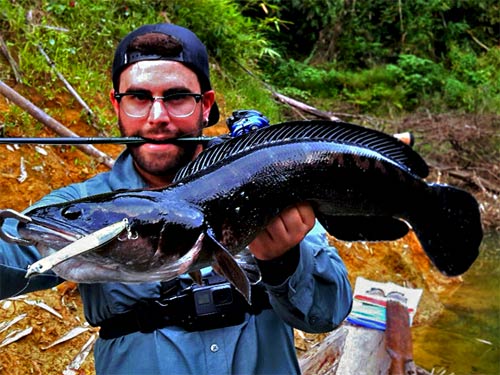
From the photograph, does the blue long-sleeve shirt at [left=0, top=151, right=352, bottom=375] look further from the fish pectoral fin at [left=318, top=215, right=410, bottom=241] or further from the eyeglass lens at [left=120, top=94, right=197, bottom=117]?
the eyeglass lens at [left=120, top=94, right=197, bottom=117]

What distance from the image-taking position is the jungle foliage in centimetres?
538

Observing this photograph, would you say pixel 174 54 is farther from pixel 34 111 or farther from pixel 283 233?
pixel 34 111

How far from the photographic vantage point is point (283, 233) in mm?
1824

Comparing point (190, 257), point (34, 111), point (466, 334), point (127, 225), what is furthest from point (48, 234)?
point (466, 334)

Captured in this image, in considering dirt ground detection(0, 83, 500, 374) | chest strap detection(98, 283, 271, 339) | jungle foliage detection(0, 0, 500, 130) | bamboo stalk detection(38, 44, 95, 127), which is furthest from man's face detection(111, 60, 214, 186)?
jungle foliage detection(0, 0, 500, 130)

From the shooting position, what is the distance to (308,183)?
6.20 ft

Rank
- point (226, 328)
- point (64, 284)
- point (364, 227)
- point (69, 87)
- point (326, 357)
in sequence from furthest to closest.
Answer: point (69, 87) < point (64, 284) < point (326, 357) < point (364, 227) < point (226, 328)

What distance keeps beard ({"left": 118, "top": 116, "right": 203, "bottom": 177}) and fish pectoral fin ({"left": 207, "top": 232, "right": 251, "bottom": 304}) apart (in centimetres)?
66

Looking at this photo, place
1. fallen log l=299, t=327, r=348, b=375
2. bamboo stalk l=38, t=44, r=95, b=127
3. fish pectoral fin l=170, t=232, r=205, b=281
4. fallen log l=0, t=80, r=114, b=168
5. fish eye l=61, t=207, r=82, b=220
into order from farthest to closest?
bamboo stalk l=38, t=44, r=95, b=127 → fallen log l=0, t=80, r=114, b=168 → fallen log l=299, t=327, r=348, b=375 → fish pectoral fin l=170, t=232, r=205, b=281 → fish eye l=61, t=207, r=82, b=220

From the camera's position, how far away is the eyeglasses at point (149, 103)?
7.14 feet

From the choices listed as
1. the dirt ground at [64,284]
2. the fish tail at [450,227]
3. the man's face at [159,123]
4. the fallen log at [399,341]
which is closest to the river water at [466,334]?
the dirt ground at [64,284]

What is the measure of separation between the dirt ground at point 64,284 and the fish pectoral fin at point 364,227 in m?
1.66

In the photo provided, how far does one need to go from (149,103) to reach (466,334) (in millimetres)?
5166

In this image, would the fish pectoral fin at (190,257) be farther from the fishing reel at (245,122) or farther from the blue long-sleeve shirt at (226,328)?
the fishing reel at (245,122)
